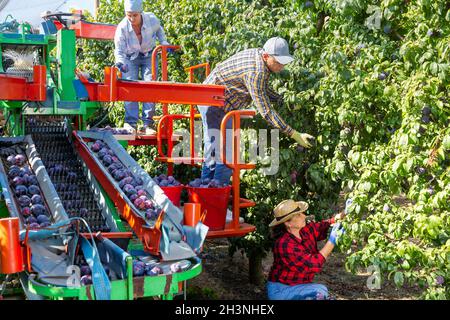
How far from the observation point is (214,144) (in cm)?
696

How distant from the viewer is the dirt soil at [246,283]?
832cm

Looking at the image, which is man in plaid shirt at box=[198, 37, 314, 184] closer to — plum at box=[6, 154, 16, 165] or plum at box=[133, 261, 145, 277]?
plum at box=[6, 154, 16, 165]

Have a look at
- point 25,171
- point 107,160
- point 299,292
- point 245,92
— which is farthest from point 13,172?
point 299,292

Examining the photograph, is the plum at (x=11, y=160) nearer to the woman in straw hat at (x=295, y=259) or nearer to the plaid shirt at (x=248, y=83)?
the plaid shirt at (x=248, y=83)

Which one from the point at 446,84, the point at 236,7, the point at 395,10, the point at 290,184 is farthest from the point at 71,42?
the point at 446,84

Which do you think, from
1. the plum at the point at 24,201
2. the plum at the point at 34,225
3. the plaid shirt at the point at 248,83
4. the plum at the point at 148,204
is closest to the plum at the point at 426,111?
the plaid shirt at the point at 248,83

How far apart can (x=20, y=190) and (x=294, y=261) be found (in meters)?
2.51

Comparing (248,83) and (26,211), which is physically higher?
(248,83)

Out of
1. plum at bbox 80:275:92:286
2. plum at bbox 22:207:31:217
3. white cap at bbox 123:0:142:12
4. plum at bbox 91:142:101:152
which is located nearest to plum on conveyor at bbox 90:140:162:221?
plum at bbox 91:142:101:152

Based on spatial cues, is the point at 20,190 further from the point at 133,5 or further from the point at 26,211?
the point at 133,5

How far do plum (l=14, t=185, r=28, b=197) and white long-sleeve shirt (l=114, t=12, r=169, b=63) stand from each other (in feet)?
9.23

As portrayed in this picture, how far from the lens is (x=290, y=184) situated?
285 inches
